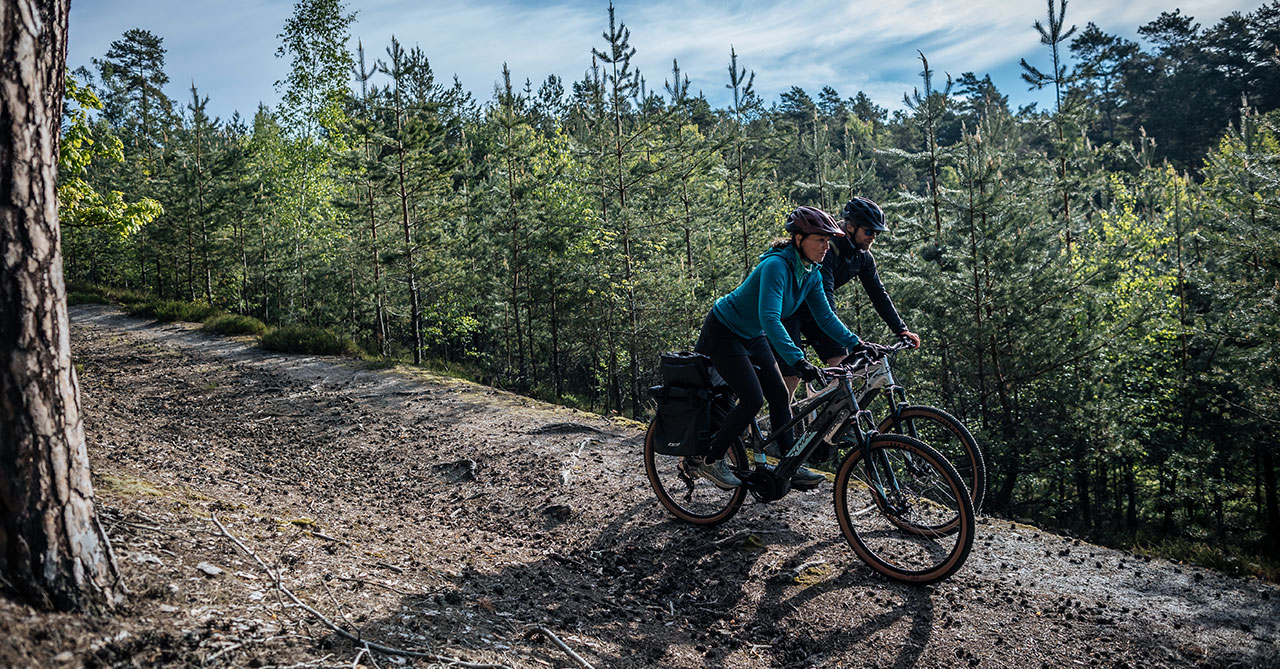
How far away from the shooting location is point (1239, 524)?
19141 millimetres

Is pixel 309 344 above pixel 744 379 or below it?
below

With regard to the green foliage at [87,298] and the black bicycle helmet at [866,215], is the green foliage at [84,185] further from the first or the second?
the green foliage at [87,298]

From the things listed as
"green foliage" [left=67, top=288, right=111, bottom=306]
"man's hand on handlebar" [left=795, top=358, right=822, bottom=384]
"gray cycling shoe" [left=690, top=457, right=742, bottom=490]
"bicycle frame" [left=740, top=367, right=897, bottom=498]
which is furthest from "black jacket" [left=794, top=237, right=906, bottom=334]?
→ "green foliage" [left=67, top=288, right=111, bottom=306]

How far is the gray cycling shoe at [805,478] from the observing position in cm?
526

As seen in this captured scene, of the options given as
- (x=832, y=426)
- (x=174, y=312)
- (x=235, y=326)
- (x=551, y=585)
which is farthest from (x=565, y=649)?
(x=174, y=312)

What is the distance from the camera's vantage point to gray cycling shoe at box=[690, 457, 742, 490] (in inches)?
217

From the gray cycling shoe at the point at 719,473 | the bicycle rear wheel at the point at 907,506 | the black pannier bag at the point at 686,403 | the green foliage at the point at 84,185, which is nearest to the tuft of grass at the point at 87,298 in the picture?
the green foliage at the point at 84,185

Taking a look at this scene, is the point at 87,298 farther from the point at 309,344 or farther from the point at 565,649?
the point at 565,649

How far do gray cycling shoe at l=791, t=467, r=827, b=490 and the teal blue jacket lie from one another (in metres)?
0.92

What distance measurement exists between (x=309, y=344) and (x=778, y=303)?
15.2 m

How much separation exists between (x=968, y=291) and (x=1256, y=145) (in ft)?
23.9

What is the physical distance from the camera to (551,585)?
16.1ft

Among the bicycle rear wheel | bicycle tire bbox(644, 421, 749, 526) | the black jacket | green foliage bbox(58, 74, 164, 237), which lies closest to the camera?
the bicycle rear wheel

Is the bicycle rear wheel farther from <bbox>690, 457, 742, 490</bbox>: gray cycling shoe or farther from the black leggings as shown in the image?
<bbox>690, 457, 742, 490</bbox>: gray cycling shoe
